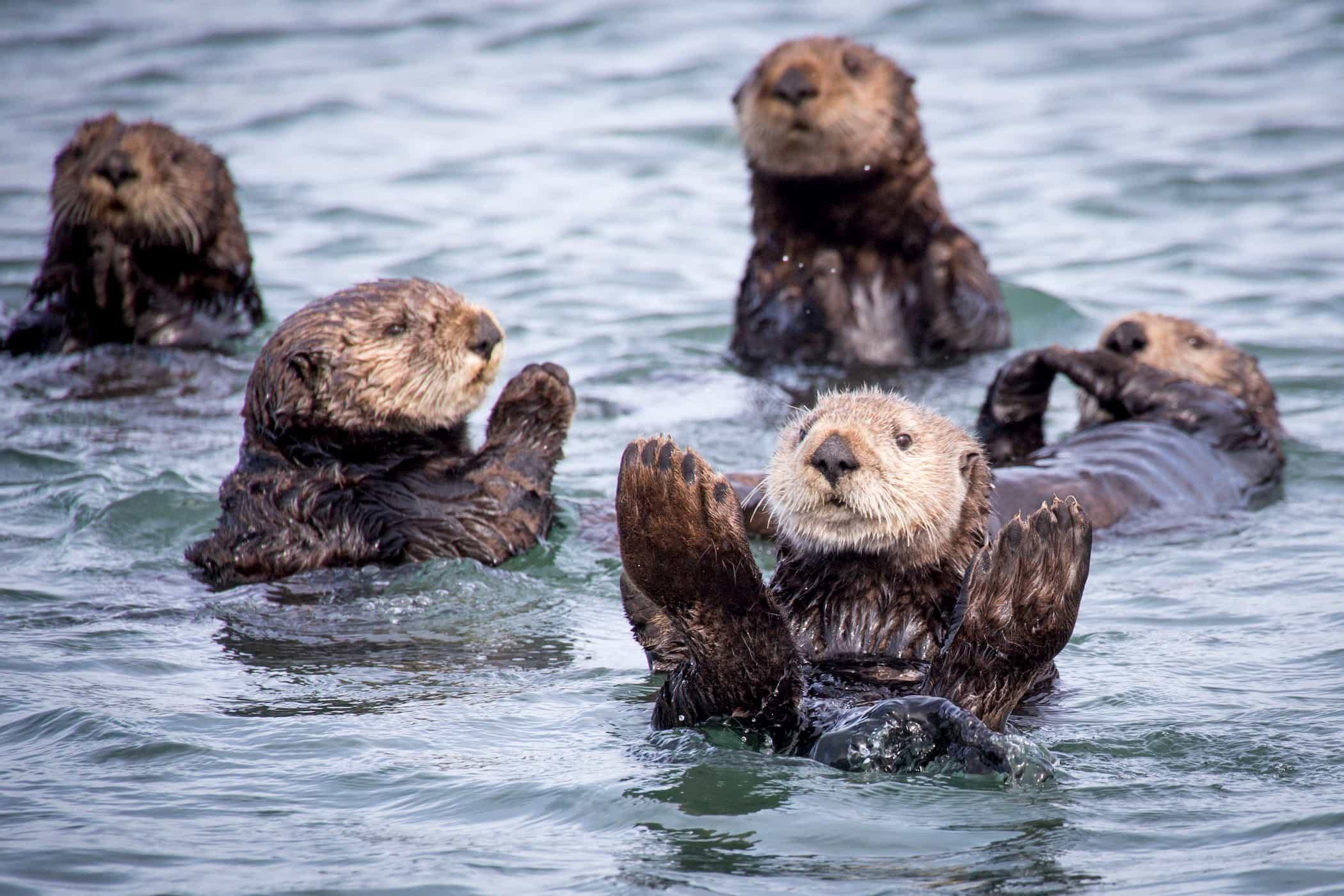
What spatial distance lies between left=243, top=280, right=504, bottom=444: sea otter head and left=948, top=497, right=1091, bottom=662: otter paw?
2.53m

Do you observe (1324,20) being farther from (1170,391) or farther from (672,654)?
(672,654)

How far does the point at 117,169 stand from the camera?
794cm

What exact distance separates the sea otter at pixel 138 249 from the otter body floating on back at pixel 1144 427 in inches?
159

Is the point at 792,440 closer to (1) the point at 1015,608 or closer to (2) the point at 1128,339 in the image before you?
(1) the point at 1015,608

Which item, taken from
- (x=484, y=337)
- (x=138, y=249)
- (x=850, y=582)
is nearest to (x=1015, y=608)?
(x=850, y=582)

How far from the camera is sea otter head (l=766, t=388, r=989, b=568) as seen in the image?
4035 millimetres

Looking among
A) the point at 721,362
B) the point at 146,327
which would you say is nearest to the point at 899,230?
the point at 721,362

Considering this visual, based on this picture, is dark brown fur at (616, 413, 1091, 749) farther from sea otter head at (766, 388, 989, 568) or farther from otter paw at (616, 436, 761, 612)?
sea otter head at (766, 388, 989, 568)

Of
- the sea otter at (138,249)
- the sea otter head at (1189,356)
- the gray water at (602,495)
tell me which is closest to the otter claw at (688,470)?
the gray water at (602,495)

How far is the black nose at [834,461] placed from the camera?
3986 millimetres

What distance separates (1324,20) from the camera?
14.4 metres

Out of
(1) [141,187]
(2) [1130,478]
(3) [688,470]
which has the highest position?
(1) [141,187]

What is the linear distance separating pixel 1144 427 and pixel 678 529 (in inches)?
141

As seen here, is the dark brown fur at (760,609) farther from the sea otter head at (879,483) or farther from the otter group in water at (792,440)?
the sea otter head at (879,483)
